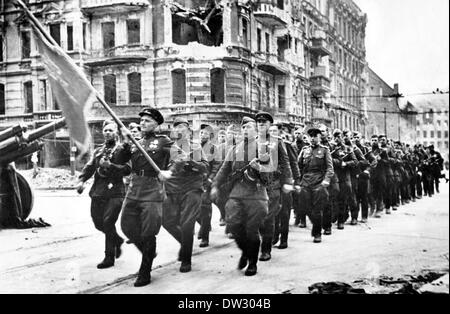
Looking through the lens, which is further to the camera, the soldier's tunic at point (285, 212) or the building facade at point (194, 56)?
the soldier's tunic at point (285, 212)

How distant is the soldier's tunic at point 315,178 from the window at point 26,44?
461 cm

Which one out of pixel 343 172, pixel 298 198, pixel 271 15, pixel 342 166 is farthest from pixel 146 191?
pixel 343 172

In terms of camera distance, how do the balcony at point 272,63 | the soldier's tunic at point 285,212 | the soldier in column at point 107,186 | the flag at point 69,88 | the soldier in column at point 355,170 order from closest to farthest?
the flag at point 69,88 < the soldier in column at point 107,186 < the soldier's tunic at point 285,212 < the balcony at point 272,63 < the soldier in column at point 355,170

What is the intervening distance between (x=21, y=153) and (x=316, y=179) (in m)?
4.53

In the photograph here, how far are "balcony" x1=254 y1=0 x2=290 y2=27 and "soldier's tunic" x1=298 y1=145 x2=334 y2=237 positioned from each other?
2.13 meters

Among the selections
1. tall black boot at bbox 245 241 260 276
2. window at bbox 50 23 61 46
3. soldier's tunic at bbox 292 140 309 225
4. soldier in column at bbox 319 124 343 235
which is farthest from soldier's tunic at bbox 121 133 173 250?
soldier's tunic at bbox 292 140 309 225

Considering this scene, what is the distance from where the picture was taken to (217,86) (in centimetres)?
713

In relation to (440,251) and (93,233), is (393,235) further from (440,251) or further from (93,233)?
(93,233)

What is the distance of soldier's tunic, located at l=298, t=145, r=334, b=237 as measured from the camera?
315 inches

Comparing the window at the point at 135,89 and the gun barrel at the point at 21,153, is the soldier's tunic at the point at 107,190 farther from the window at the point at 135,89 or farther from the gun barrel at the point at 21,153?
the gun barrel at the point at 21,153

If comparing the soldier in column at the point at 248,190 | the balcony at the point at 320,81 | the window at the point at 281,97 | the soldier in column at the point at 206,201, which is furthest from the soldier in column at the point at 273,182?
the balcony at the point at 320,81

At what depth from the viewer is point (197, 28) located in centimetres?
699

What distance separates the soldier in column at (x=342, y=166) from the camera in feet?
31.0

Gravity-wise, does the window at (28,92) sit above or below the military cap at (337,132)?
above
